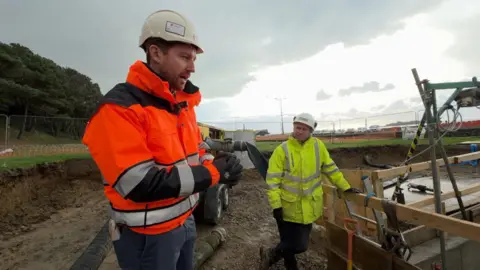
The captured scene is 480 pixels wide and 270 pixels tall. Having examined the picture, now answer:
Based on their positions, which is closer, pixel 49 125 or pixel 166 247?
pixel 166 247

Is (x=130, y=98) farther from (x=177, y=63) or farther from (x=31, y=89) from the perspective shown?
(x=31, y=89)

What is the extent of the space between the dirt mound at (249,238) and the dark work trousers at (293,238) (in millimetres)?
653

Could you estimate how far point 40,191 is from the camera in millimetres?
8742

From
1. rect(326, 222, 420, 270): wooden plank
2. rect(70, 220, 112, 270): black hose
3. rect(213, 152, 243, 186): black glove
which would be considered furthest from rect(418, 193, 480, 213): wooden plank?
rect(70, 220, 112, 270): black hose

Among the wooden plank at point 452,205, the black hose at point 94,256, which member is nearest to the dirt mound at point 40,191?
the black hose at point 94,256

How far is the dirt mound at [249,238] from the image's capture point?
14.8 ft

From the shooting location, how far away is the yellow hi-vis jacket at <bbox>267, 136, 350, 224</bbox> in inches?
140

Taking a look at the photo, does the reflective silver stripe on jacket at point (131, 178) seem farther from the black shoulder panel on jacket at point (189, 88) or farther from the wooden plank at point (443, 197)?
the wooden plank at point (443, 197)

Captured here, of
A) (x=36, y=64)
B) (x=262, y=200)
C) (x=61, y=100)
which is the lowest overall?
(x=262, y=200)

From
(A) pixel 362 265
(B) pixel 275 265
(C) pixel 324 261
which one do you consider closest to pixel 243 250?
(B) pixel 275 265

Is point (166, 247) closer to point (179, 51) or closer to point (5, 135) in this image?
point (179, 51)

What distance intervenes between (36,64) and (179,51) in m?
41.7

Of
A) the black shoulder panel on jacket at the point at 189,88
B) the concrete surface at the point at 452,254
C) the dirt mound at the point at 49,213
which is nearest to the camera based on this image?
the black shoulder panel on jacket at the point at 189,88

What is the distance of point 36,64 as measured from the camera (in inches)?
1350
